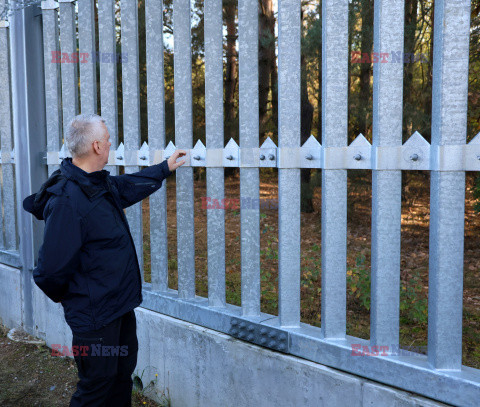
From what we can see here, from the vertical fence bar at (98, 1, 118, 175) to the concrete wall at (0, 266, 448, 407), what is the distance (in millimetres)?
1389

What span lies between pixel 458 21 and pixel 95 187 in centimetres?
189

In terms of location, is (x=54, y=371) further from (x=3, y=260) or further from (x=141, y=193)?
(x=141, y=193)

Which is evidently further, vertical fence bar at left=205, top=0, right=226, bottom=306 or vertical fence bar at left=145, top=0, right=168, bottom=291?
vertical fence bar at left=145, top=0, right=168, bottom=291

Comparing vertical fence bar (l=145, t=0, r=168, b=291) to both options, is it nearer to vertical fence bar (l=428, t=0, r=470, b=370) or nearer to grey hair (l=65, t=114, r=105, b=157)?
grey hair (l=65, t=114, r=105, b=157)

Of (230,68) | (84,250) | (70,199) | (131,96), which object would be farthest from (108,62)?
(230,68)

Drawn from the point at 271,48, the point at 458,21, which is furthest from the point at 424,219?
the point at 458,21

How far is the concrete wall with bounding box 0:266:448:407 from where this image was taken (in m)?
2.56

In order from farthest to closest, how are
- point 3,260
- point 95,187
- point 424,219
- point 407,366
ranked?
point 424,219, point 3,260, point 95,187, point 407,366

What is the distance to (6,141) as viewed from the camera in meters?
5.57

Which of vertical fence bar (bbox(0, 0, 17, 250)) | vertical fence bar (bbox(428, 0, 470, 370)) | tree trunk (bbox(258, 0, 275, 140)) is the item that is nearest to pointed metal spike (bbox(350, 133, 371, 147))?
vertical fence bar (bbox(428, 0, 470, 370))

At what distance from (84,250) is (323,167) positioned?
51.7 inches

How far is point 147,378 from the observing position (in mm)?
3789

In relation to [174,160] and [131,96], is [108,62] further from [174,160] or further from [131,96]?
[174,160]

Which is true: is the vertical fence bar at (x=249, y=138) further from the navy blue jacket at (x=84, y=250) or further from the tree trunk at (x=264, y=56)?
the tree trunk at (x=264, y=56)
